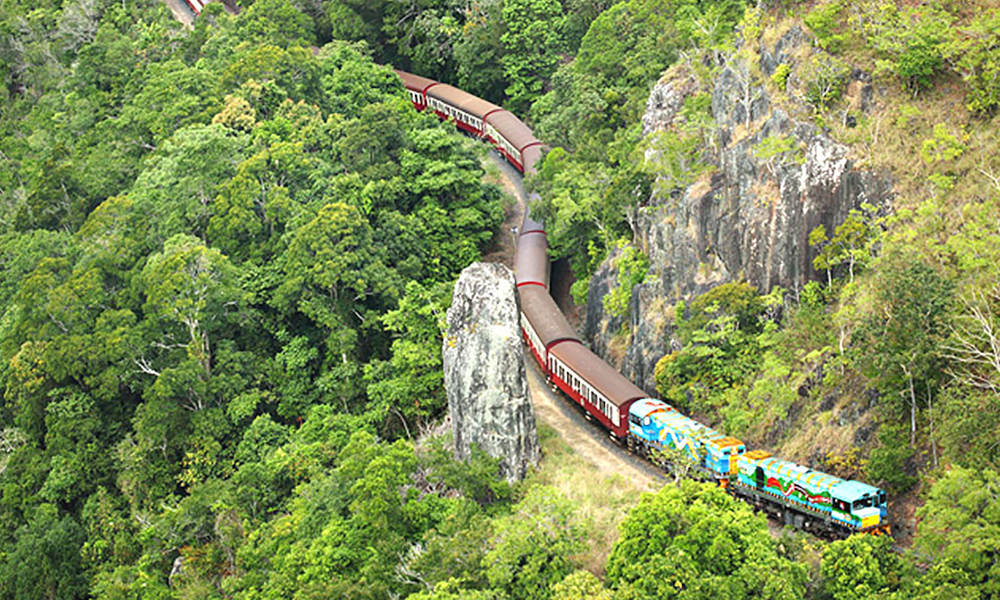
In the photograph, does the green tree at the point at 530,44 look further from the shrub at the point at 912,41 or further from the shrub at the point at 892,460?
the shrub at the point at 892,460

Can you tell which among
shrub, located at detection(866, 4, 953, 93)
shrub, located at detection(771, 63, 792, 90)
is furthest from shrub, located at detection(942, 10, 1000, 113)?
shrub, located at detection(771, 63, 792, 90)

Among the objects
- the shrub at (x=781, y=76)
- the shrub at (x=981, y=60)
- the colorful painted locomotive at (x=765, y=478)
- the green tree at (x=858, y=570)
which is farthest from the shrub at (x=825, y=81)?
the green tree at (x=858, y=570)

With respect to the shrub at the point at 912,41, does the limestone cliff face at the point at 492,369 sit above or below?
below

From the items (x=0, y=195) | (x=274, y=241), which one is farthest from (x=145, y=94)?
(x=274, y=241)

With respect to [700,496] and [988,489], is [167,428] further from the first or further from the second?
[988,489]

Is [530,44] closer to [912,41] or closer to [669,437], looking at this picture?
[912,41]
